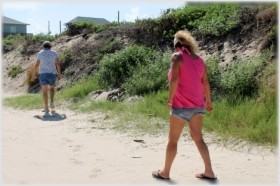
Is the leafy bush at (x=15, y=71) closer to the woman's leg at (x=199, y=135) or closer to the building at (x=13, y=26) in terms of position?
the woman's leg at (x=199, y=135)

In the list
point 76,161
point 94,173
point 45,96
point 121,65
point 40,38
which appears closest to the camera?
point 94,173

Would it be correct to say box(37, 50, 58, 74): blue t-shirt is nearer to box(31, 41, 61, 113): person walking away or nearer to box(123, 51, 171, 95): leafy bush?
box(31, 41, 61, 113): person walking away

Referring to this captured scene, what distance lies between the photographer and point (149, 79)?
426 inches

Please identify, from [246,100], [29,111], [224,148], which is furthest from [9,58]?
[224,148]

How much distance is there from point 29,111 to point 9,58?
38.5 feet

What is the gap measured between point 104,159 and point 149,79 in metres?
5.14

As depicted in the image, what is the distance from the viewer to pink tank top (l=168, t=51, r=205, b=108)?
4691 millimetres

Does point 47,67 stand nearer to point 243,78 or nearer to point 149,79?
point 149,79

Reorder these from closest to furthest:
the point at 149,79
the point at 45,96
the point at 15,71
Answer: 1. the point at 45,96
2. the point at 149,79
3. the point at 15,71

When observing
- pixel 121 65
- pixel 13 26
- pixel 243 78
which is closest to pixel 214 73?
pixel 243 78

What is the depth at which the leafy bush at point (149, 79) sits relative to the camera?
10.6 m

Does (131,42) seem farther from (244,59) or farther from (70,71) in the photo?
(244,59)

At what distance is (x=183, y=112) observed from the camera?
4766 mm

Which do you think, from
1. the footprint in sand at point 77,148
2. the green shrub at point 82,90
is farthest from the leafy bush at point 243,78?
the green shrub at point 82,90
